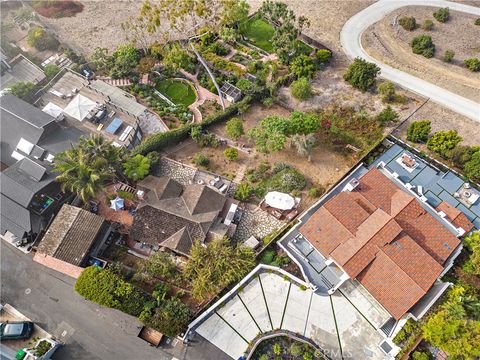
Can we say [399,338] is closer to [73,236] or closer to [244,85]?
[73,236]

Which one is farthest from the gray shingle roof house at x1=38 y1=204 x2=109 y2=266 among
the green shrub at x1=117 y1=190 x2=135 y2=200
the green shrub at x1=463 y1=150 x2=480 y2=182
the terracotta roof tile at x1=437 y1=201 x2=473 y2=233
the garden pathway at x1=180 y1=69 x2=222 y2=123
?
the green shrub at x1=463 y1=150 x2=480 y2=182

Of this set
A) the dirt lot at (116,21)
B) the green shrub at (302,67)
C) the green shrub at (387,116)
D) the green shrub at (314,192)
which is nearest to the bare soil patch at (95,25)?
the dirt lot at (116,21)

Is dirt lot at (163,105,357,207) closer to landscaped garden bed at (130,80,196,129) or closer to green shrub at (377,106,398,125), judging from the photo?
landscaped garden bed at (130,80,196,129)

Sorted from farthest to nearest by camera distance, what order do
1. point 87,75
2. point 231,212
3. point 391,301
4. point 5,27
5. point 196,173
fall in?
point 5,27 < point 87,75 < point 196,173 < point 231,212 < point 391,301

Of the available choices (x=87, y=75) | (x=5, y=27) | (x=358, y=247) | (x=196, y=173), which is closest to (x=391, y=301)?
(x=358, y=247)

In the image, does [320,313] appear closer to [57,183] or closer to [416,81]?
[57,183]

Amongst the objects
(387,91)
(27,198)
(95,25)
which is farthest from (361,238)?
(95,25)
